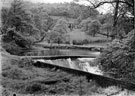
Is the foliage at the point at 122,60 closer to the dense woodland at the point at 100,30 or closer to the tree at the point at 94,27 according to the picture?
the dense woodland at the point at 100,30

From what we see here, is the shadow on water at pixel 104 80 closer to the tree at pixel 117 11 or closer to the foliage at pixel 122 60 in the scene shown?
the foliage at pixel 122 60

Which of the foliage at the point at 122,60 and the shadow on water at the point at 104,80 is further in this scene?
the foliage at the point at 122,60

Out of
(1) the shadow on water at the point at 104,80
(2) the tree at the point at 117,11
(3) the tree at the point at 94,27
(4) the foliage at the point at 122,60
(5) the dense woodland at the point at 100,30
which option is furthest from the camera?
(3) the tree at the point at 94,27

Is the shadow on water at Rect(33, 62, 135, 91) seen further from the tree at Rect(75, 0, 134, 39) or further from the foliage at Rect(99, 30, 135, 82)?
the tree at Rect(75, 0, 134, 39)

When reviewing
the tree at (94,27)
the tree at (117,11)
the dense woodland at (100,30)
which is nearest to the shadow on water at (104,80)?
the dense woodland at (100,30)

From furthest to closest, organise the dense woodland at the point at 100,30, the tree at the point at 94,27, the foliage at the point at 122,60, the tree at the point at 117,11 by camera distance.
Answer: the tree at the point at 94,27, the tree at the point at 117,11, the dense woodland at the point at 100,30, the foliage at the point at 122,60

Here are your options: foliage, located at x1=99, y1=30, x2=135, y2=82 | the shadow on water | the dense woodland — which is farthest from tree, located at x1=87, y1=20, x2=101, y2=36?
the shadow on water

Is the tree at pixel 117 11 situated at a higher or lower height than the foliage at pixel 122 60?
higher

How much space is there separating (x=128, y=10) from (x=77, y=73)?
556cm

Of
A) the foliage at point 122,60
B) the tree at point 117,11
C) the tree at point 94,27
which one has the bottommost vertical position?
the foliage at point 122,60

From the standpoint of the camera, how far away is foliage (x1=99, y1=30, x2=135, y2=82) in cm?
666

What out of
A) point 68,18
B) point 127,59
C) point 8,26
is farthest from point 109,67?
point 68,18

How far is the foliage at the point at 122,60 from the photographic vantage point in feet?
21.9

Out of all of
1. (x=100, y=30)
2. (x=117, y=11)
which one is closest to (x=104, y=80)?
(x=117, y=11)
